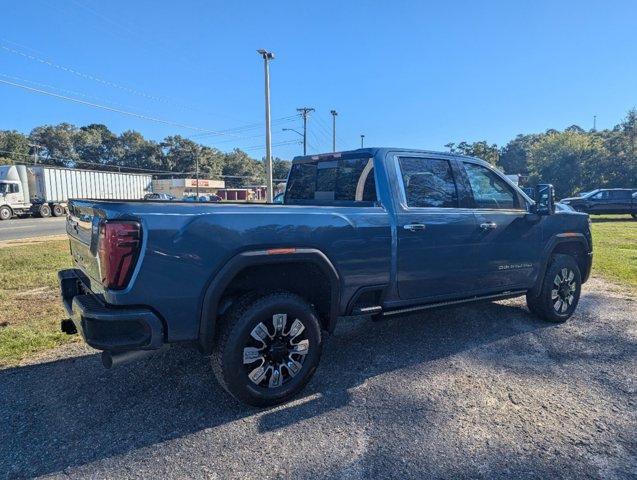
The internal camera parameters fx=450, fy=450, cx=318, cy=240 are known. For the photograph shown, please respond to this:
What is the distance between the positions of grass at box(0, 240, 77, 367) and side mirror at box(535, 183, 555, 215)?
16.7 ft

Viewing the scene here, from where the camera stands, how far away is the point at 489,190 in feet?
15.6

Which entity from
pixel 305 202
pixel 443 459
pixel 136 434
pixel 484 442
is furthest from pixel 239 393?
pixel 305 202

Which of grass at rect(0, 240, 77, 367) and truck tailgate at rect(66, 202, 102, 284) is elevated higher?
truck tailgate at rect(66, 202, 102, 284)

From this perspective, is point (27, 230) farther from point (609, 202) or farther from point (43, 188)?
point (609, 202)

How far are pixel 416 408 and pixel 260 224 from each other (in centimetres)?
174

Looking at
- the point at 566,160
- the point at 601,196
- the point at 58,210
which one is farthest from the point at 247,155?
the point at 601,196

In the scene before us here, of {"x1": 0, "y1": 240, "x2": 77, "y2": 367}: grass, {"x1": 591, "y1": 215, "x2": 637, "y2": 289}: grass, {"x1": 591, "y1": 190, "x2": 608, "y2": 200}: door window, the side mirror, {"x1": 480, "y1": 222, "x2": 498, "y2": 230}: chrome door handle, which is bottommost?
{"x1": 591, "y1": 215, "x2": 637, "y2": 289}: grass

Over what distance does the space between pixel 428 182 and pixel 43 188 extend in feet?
112

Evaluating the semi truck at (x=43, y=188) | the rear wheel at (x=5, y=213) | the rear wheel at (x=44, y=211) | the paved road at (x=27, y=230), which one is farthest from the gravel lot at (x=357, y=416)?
the rear wheel at (x=44, y=211)

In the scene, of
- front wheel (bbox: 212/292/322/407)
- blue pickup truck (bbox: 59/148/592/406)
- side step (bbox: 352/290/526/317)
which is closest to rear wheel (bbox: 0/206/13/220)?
blue pickup truck (bbox: 59/148/592/406)

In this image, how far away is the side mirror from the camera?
480 centimetres

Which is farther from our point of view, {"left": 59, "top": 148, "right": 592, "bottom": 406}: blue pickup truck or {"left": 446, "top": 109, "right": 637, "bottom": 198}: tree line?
{"left": 446, "top": 109, "right": 637, "bottom": 198}: tree line

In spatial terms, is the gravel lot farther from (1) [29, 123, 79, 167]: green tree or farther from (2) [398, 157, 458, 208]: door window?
(1) [29, 123, 79, 167]: green tree

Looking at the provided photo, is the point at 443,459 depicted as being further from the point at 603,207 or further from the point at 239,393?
the point at 603,207
